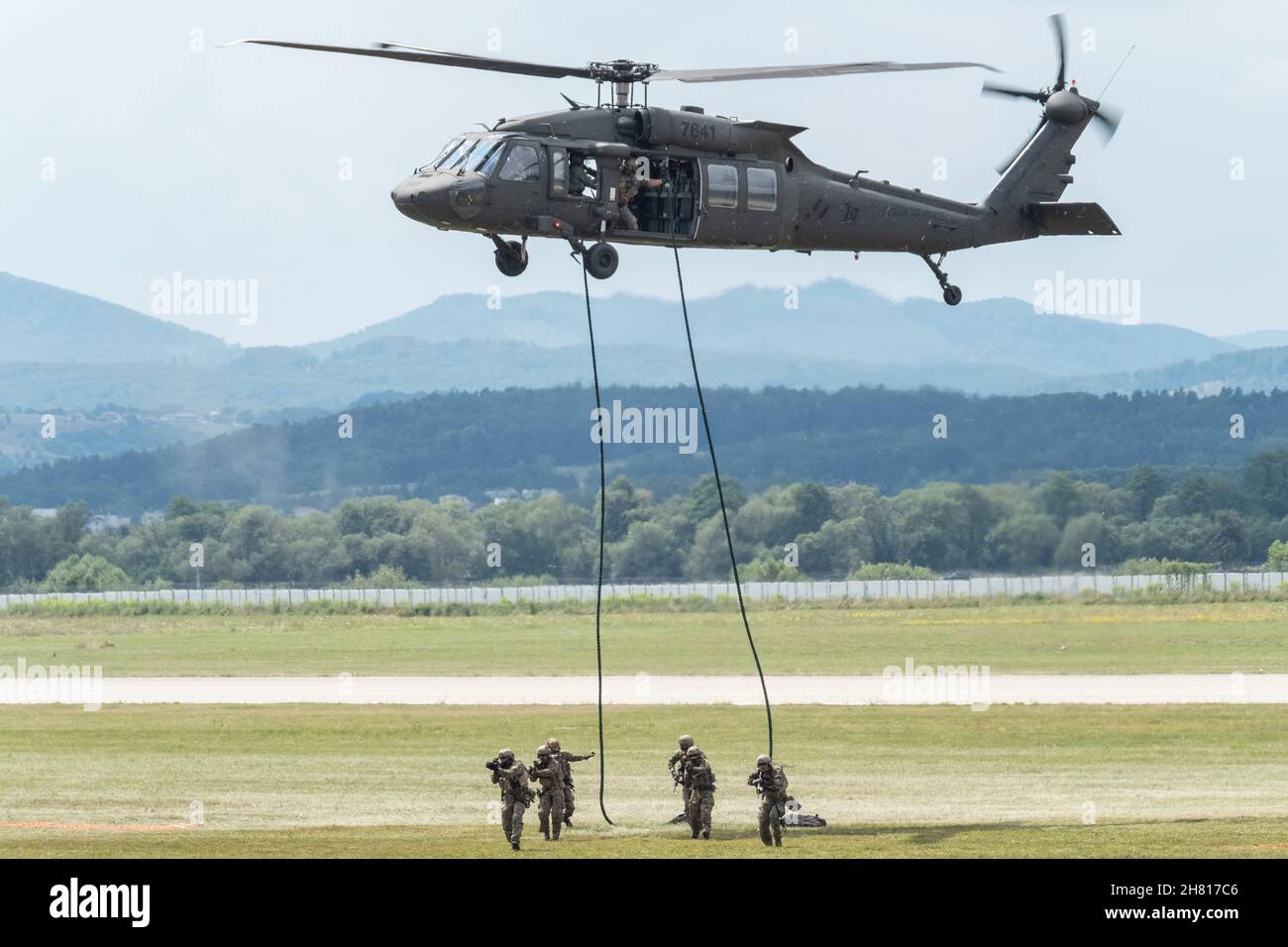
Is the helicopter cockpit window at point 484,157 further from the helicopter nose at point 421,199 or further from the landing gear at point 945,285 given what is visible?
the landing gear at point 945,285

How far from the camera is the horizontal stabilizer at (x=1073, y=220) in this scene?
115ft

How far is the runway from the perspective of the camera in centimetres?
5316

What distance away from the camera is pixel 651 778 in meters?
39.0

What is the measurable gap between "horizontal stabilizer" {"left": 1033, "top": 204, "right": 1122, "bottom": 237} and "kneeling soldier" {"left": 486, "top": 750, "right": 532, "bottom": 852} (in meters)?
14.2

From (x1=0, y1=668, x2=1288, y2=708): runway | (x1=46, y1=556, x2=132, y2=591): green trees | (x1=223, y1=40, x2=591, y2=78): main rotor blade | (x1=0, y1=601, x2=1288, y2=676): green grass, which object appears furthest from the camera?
(x1=46, y1=556, x2=132, y2=591): green trees

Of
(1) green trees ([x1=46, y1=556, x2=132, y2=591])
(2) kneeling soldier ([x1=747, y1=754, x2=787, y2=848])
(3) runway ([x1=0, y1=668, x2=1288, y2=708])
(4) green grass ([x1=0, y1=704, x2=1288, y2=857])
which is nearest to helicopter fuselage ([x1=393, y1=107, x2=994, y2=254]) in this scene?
(2) kneeling soldier ([x1=747, y1=754, x2=787, y2=848])

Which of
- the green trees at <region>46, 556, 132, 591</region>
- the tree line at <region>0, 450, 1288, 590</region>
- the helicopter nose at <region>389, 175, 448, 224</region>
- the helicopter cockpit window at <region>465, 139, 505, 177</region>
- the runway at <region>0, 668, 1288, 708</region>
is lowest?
the runway at <region>0, 668, 1288, 708</region>

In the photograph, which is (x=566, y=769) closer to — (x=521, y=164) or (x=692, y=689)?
(x=521, y=164)

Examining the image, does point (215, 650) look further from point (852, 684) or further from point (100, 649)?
point (852, 684)

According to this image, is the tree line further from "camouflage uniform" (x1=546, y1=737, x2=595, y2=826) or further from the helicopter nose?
the helicopter nose

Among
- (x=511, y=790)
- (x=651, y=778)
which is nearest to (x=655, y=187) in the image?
(x=511, y=790)

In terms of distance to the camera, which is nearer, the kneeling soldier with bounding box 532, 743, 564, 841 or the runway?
the kneeling soldier with bounding box 532, 743, 564, 841

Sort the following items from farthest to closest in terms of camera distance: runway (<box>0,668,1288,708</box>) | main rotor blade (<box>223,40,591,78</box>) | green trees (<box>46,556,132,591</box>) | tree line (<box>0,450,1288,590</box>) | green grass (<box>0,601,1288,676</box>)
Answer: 1. green trees (<box>46,556,132,591</box>)
2. tree line (<box>0,450,1288,590</box>)
3. green grass (<box>0,601,1288,676</box>)
4. runway (<box>0,668,1288,708</box>)
5. main rotor blade (<box>223,40,591,78</box>)

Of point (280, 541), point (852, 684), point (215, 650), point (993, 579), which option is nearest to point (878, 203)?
point (852, 684)
